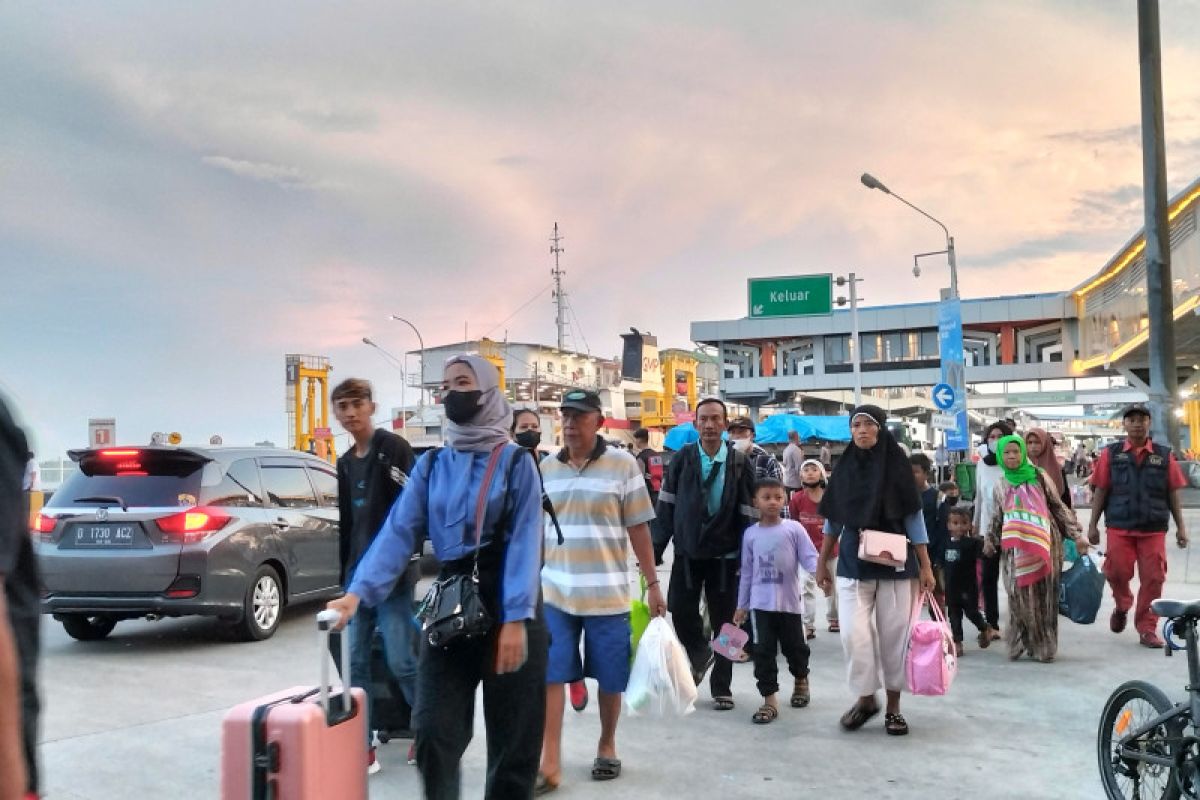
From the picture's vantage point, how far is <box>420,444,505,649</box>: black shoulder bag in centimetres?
320

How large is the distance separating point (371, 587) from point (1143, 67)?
12442 mm

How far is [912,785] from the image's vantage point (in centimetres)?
469

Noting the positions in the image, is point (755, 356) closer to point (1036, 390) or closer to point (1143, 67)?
point (1036, 390)

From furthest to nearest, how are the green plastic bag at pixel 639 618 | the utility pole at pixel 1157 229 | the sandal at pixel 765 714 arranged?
1. the utility pole at pixel 1157 229
2. the sandal at pixel 765 714
3. the green plastic bag at pixel 639 618

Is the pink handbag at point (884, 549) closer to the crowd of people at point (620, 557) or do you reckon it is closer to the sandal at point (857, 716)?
the crowd of people at point (620, 557)

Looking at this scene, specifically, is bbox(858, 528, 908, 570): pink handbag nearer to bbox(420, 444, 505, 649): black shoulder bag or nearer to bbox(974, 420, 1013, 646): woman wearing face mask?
bbox(974, 420, 1013, 646): woman wearing face mask

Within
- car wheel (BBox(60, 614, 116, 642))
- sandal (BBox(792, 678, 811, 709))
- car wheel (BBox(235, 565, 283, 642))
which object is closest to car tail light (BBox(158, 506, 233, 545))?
car wheel (BBox(235, 565, 283, 642))

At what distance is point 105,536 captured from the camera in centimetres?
780

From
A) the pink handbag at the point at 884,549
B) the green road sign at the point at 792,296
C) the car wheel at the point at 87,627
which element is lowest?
the car wheel at the point at 87,627

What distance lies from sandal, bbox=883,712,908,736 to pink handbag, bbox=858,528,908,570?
0.87 m

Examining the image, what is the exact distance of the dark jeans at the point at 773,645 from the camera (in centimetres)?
594

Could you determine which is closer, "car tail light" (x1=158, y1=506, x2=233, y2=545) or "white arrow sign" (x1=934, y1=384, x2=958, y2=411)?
"car tail light" (x1=158, y1=506, x2=233, y2=545)

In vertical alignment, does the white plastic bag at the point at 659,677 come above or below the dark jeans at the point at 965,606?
above

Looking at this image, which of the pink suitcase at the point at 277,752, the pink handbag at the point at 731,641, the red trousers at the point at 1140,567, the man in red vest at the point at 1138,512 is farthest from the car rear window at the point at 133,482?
the red trousers at the point at 1140,567
